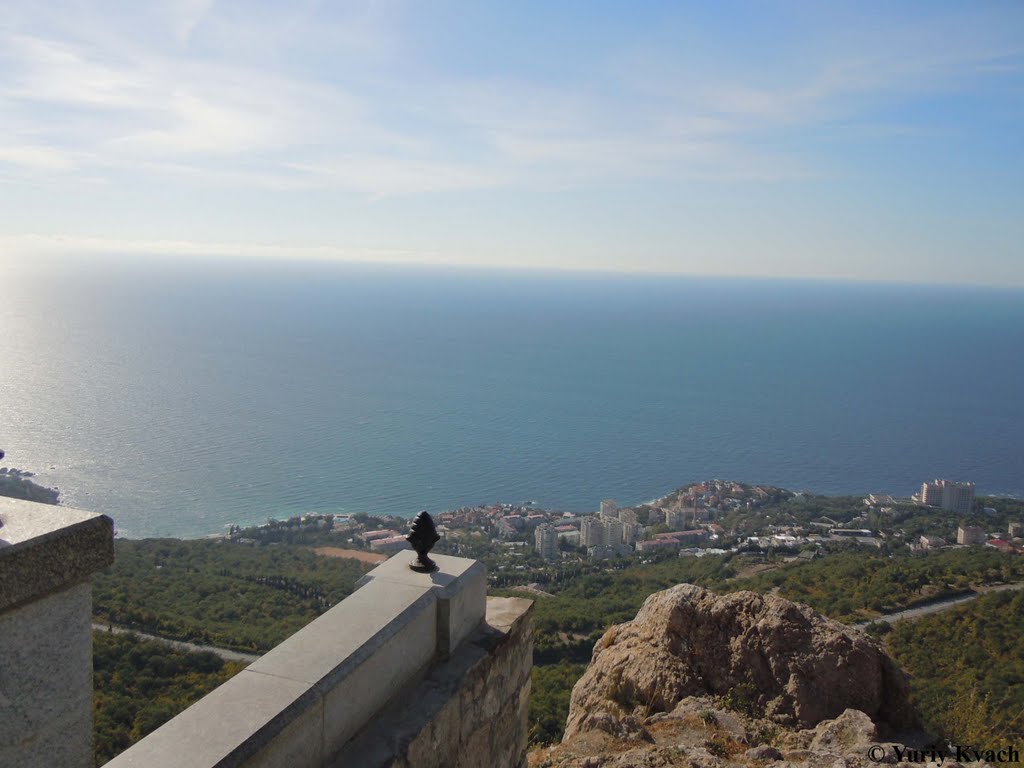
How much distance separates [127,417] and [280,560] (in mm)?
35513

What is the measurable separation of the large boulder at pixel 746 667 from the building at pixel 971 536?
106ft

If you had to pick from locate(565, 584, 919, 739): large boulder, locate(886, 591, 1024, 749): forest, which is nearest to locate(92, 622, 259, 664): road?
locate(565, 584, 919, 739): large boulder

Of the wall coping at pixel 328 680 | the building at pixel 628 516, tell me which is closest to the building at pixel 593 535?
the building at pixel 628 516

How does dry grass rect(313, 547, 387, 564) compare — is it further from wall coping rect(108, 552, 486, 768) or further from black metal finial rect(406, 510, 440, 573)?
wall coping rect(108, 552, 486, 768)

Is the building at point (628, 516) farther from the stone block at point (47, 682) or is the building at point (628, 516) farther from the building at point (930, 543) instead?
the stone block at point (47, 682)

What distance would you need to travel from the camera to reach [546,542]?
32.0m

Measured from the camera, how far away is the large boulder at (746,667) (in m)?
5.43

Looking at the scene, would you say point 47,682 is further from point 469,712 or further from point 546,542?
point 546,542

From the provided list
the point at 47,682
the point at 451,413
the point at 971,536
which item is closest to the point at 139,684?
the point at 47,682

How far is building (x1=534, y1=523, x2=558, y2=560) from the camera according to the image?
3142 centimetres

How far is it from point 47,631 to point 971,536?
38472 mm

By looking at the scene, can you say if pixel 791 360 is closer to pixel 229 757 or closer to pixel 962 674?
pixel 962 674

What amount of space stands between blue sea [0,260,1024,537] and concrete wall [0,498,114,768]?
36420 millimetres

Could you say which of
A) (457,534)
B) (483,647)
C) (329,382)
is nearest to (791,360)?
(329,382)
